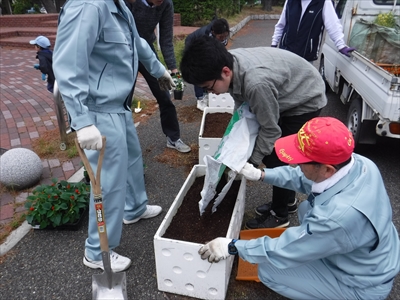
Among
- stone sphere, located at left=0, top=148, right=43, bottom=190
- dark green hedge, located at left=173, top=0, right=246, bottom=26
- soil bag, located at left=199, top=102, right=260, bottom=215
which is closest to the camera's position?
soil bag, located at left=199, top=102, right=260, bottom=215

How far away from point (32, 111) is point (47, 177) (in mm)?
2151

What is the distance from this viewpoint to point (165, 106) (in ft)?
12.4

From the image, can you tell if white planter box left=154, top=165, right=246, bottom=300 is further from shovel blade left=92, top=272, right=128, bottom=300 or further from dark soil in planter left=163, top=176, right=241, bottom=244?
shovel blade left=92, top=272, right=128, bottom=300

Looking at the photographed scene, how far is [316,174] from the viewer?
1607mm

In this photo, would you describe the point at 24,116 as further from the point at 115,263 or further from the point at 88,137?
the point at 88,137

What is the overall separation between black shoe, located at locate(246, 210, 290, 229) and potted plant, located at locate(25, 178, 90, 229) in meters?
1.40

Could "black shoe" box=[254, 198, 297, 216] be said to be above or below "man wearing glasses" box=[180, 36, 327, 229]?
below

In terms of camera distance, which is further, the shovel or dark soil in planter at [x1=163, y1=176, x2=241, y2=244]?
dark soil in planter at [x1=163, y1=176, x2=241, y2=244]

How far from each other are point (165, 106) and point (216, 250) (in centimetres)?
226

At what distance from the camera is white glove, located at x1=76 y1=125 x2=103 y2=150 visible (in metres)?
1.77

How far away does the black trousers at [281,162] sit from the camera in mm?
2308

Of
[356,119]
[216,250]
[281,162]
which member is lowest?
[356,119]

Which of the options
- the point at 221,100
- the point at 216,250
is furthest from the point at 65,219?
the point at 221,100

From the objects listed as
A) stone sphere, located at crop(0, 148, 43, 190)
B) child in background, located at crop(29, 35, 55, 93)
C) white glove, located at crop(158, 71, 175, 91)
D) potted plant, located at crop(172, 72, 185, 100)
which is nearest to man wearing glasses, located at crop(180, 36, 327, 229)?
white glove, located at crop(158, 71, 175, 91)
